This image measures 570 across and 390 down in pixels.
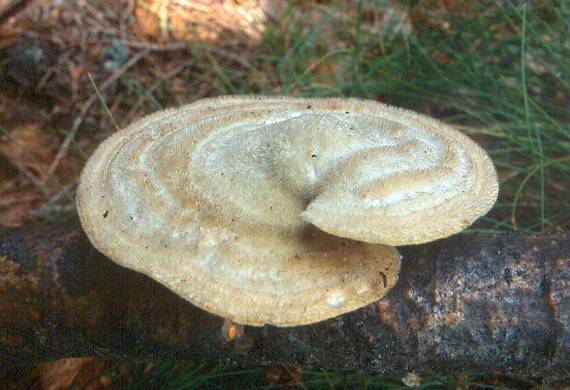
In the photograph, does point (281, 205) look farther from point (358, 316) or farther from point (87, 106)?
point (87, 106)

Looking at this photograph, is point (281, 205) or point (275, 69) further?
point (275, 69)

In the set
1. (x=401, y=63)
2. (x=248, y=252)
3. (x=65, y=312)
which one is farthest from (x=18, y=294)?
(x=401, y=63)

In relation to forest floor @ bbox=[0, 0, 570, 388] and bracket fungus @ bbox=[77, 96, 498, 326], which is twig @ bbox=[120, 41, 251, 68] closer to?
forest floor @ bbox=[0, 0, 570, 388]

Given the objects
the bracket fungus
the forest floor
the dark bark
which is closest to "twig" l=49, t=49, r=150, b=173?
the forest floor

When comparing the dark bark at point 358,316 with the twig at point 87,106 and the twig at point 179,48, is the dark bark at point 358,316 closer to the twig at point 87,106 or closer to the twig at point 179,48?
the twig at point 87,106

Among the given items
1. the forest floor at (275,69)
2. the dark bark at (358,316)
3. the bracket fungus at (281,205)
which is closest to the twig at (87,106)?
the forest floor at (275,69)

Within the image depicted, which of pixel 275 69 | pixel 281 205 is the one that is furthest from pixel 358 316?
pixel 275 69

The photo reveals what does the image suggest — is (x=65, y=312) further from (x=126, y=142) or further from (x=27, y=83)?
(x=27, y=83)
